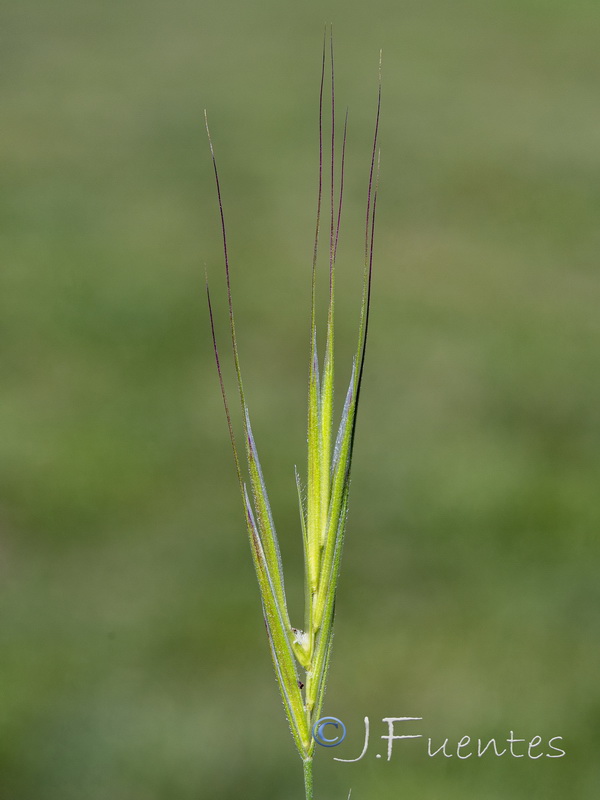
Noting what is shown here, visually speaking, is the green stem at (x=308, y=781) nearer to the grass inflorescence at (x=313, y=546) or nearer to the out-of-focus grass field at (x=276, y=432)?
the grass inflorescence at (x=313, y=546)

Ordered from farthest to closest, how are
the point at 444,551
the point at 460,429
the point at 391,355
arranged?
1. the point at 391,355
2. the point at 460,429
3. the point at 444,551

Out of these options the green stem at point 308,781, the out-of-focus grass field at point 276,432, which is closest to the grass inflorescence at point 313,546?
the green stem at point 308,781

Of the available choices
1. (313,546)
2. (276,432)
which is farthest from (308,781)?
(276,432)

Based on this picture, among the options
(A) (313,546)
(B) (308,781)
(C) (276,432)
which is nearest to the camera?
(B) (308,781)

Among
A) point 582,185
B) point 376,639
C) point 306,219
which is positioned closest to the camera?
point 376,639

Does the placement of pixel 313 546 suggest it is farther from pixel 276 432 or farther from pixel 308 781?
pixel 276 432

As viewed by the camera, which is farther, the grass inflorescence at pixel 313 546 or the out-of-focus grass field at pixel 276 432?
the out-of-focus grass field at pixel 276 432

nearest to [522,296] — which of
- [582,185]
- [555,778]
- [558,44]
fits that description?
[582,185]

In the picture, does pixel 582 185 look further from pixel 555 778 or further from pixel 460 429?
pixel 555 778
